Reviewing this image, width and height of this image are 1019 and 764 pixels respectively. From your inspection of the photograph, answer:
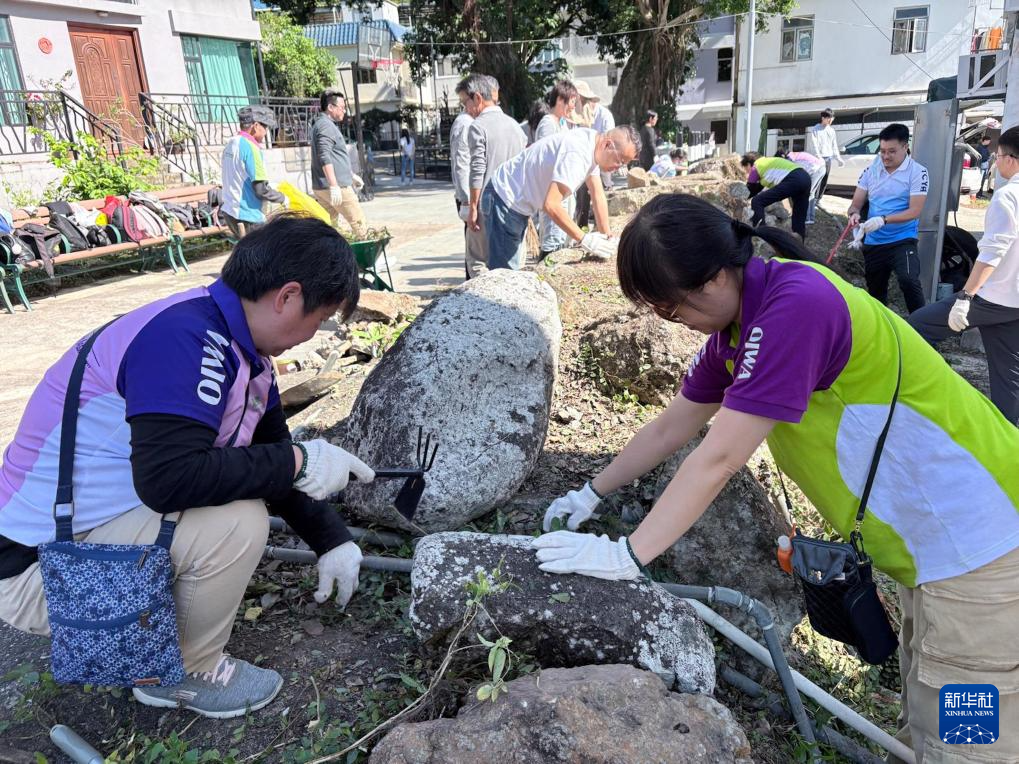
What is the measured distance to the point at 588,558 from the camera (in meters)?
1.86

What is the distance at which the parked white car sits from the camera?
15016 millimetres

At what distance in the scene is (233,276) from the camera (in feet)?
5.81

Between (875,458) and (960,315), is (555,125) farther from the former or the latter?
(875,458)

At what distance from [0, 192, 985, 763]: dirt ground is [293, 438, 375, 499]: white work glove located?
1.64 feet

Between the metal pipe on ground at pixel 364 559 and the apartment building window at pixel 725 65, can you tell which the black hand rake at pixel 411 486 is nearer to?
the metal pipe on ground at pixel 364 559

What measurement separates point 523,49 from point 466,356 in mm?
17924

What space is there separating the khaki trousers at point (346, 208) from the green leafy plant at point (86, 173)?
13.9ft

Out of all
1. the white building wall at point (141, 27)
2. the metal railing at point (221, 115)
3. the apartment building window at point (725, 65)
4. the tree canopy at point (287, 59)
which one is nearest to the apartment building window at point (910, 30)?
→ the apartment building window at point (725, 65)

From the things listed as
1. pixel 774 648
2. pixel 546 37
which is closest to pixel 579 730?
pixel 774 648

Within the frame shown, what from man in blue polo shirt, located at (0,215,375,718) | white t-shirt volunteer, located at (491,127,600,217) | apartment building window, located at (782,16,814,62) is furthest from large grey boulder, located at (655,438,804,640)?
apartment building window, located at (782,16,814,62)

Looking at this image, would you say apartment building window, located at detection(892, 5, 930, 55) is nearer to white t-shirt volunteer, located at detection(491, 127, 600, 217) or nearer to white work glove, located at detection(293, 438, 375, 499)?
white t-shirt volunteer, located at detection(491, 127, 600, 217)

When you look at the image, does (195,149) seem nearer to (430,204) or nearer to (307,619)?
(430,204)

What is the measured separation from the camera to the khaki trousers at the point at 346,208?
276 inches

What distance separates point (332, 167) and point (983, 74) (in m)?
5.97
